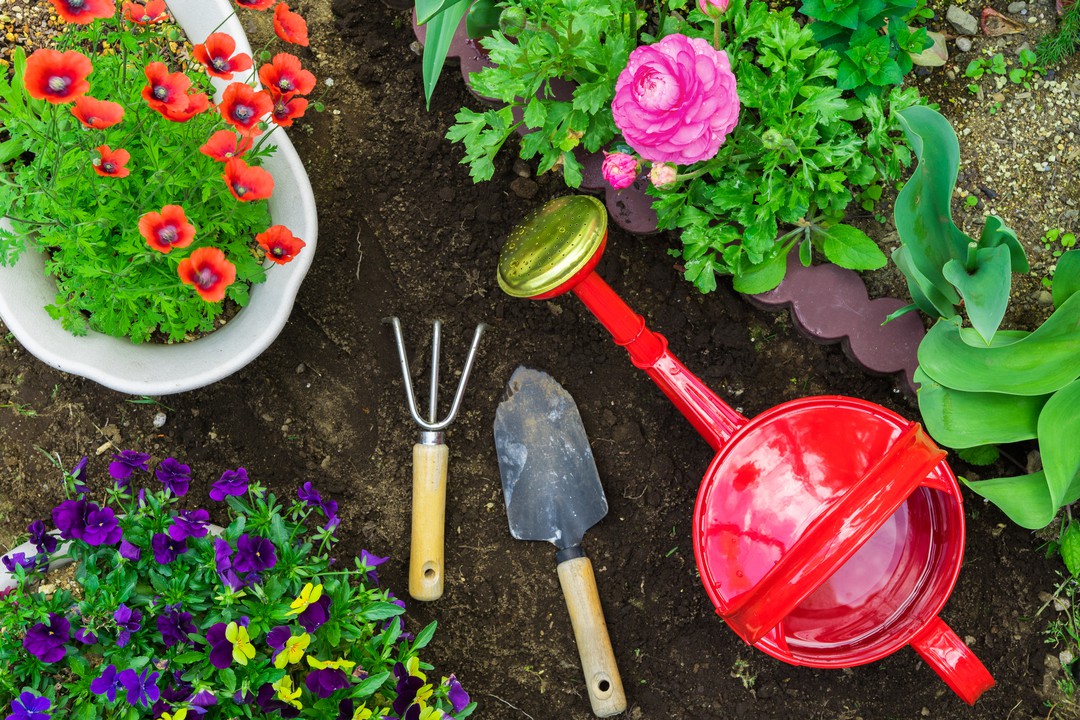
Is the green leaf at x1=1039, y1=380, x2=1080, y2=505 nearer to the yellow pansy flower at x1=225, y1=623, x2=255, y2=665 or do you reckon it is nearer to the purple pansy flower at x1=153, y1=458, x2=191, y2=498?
the yellow pansy flower at x1=225, y1=623, x2=255, y2=665

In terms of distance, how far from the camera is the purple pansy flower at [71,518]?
3.82ft

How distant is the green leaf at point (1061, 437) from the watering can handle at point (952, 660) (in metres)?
0.27

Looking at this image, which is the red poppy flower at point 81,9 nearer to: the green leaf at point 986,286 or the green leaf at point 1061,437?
the green leaf at point 986,286

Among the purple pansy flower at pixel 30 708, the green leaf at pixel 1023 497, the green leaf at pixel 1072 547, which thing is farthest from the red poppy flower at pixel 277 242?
the green leaf at pixel 1072 547

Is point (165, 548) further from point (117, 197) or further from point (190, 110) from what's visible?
point (190, 110)

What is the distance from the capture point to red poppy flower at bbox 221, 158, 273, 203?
44.6 inches

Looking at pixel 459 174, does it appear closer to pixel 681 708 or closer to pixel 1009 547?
pixel 681 708

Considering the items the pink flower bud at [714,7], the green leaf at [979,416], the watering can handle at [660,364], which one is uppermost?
the pink flower bud at [714,7]

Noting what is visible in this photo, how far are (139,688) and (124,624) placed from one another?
10cm

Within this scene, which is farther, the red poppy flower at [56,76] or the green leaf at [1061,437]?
the green leaf at [1061,437]

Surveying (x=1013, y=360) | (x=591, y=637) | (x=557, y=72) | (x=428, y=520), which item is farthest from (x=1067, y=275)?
(x=428, y=520)

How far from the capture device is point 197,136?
1250 mm

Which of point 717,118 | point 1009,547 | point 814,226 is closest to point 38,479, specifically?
point 717,118

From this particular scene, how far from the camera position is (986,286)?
1193 millimetres
